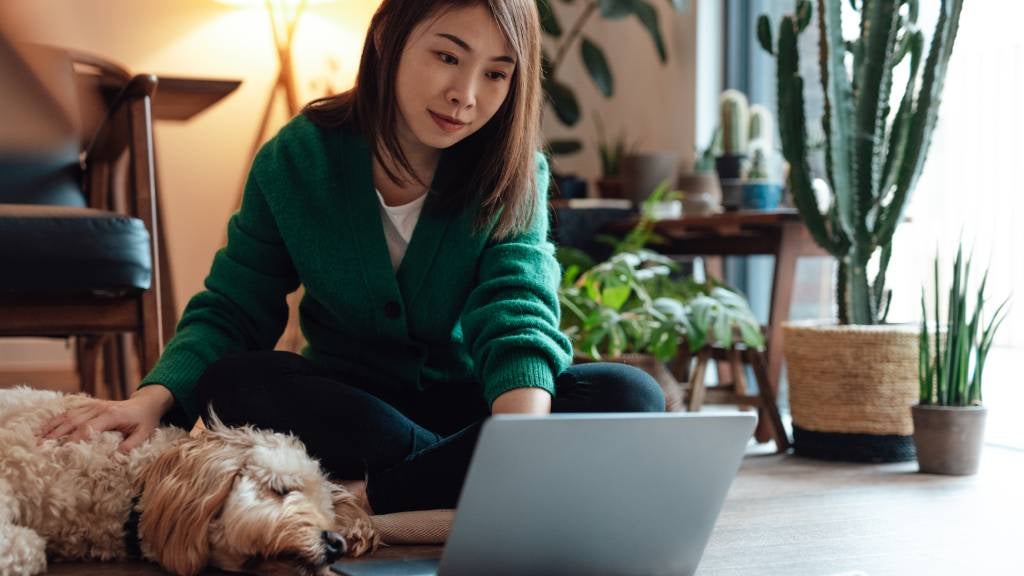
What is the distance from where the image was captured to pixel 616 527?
3.37 ft

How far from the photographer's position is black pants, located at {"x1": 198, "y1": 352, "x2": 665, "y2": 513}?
51.1 inches

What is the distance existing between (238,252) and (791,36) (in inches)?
48.9

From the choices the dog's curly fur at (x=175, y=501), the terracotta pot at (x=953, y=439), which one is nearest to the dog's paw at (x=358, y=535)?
the dog's curly fur at (x=175, y=501)

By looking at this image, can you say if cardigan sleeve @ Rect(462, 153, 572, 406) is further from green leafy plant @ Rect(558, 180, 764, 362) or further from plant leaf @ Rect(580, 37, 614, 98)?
plant leaf @ Rect(580, 37, 614, 98)

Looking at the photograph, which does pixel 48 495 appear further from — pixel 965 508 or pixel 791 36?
pixel 791 36

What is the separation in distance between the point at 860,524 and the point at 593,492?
0.65 metres

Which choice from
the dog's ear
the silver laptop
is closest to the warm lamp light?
the dog's ear

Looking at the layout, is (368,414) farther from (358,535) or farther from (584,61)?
(584,61)

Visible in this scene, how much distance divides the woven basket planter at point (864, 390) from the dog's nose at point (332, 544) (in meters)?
1.28

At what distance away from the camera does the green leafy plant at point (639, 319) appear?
213 centimetres

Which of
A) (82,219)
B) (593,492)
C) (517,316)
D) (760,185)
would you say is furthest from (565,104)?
(593,492)

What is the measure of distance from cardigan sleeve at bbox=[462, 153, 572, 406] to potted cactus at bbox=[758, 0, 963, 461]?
0.85 m

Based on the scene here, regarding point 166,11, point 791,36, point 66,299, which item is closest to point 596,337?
point 791,36

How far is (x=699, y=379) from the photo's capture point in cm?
227
